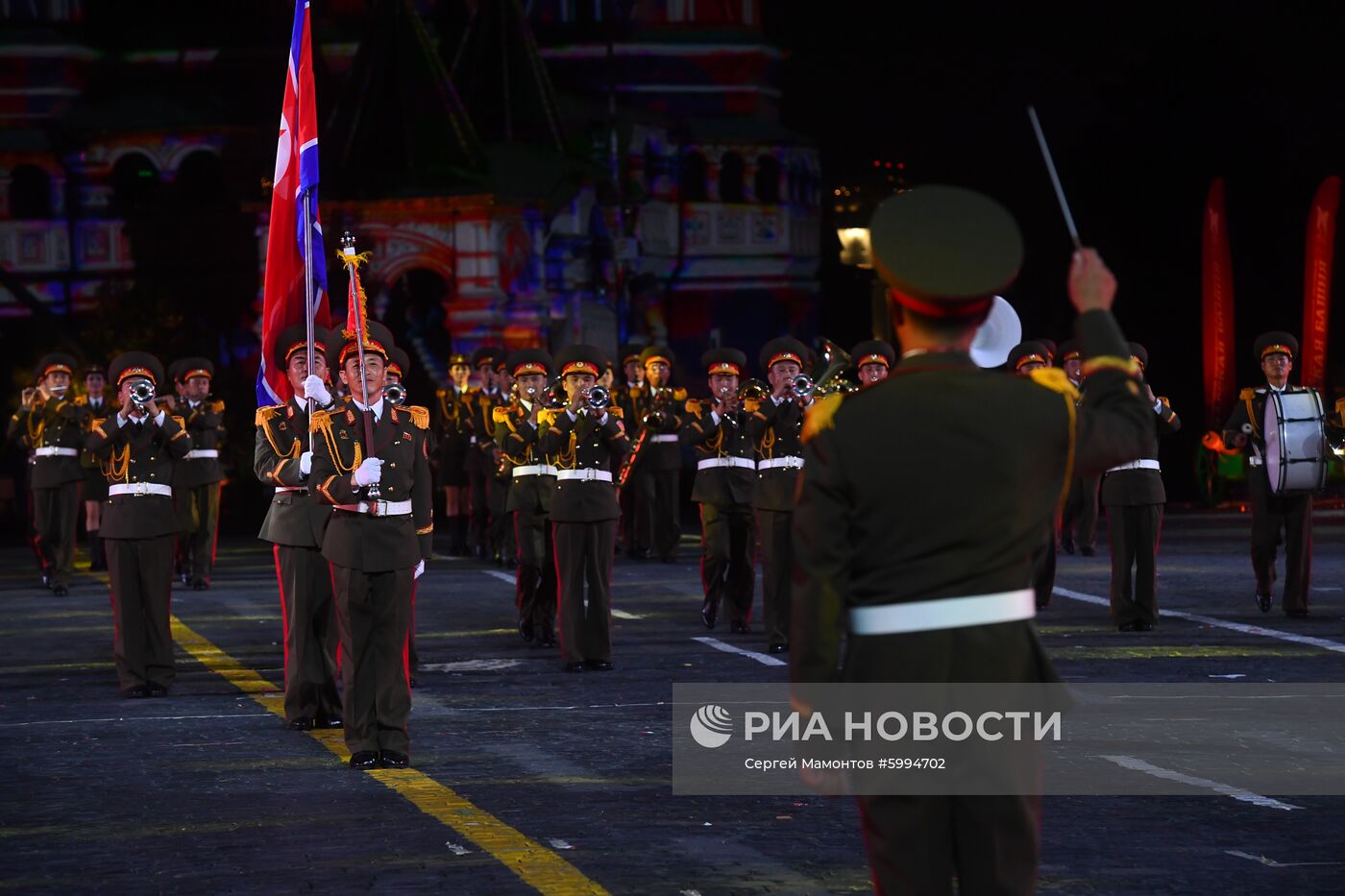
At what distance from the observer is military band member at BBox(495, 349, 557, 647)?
55.4 feet

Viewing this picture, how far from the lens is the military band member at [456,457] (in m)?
27.3

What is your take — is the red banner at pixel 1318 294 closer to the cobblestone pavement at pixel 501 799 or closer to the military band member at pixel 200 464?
the cobblestone pavement at pixel 501 799

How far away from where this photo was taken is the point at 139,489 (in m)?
14.7

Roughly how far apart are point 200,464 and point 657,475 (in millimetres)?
5427

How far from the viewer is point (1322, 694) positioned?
1340cm

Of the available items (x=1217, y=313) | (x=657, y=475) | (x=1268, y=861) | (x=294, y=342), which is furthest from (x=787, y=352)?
(x=1217, y=313)

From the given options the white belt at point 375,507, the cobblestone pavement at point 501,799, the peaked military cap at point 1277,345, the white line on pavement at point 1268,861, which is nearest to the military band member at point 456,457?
the cobblestone pavement at point 501,799

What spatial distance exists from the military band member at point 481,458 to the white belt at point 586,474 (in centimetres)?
991

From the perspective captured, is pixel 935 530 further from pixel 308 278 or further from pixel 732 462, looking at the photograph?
pixel 732 462

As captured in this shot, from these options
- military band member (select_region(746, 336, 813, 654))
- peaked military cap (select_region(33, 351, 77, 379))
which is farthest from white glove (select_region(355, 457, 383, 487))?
peaked military cap (select_region(33, 351, 77, 379))

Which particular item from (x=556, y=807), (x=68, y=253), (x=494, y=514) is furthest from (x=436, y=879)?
(x=68, y=253)

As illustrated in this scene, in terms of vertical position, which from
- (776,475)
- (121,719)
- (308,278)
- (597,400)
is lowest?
(121,719)

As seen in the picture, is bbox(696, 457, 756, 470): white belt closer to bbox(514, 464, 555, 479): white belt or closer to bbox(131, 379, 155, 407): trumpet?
bbox(514, 464, 555, 479): white belt

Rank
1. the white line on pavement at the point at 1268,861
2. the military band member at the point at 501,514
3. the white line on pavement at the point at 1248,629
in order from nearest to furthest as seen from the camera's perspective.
Answer: the white line on pavement at the point at 1268,861 < the white line on pavement at the point at 1248,629 < the military band member at the point at 501,514
